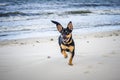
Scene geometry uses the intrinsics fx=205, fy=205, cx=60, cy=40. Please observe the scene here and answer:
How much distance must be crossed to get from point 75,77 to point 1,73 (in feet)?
5.51

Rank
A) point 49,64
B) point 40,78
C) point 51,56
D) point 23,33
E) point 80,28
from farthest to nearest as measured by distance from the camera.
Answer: point 80,28
point 23,33
point 51,56
point 49,64
point 40,78

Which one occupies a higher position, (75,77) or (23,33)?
(75,77)

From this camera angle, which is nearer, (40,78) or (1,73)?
(40,78)

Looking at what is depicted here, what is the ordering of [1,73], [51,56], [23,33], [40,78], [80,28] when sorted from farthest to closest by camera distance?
[80,28]
[23,33]
[51,56]
[1,73]
[40,78]

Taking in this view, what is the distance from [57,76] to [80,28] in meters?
8.53

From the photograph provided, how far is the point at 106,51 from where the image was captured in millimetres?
6262

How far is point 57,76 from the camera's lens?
173 inches

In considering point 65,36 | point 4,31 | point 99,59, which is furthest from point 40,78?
point 4,31

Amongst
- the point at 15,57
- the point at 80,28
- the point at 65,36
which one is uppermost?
the point at 65,36

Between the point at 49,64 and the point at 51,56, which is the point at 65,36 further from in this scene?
the point at 51,56

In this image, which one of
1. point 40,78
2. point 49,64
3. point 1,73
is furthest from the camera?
point 49,64

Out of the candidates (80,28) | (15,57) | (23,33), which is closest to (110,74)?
(15,57)

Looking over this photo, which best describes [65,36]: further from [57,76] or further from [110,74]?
[110,74]

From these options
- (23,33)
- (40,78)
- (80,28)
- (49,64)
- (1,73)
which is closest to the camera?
(40,78)
